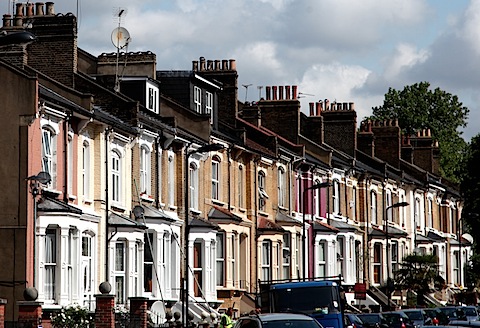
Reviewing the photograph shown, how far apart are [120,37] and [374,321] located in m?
16.0

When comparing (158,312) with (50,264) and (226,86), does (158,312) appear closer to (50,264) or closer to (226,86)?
(50,264)

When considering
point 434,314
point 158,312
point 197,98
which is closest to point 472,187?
point 197,98

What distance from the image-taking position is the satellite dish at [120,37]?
53625mm

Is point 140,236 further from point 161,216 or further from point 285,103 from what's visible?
point 285,103

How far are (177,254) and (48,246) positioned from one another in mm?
11282

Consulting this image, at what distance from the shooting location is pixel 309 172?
69.4 m

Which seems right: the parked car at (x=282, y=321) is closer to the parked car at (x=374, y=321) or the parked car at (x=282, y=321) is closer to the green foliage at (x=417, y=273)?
the parked car at (x=374, y=321)

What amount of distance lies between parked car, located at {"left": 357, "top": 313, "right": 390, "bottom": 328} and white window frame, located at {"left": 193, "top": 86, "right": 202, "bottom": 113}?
43.8ft

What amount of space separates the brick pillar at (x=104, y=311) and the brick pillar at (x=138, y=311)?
115 inches

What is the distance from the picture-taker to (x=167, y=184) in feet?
169

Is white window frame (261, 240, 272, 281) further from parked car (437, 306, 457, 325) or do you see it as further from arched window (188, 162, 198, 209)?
parked car (437, 306, 457, 325)

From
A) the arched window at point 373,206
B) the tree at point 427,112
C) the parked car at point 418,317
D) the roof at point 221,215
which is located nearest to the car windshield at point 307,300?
the parked car at point 418,317

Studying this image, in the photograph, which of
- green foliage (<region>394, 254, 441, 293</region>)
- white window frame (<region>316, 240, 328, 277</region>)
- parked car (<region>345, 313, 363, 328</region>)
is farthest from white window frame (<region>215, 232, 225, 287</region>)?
green foliage (<region>394, 254, 441, 293</region>)

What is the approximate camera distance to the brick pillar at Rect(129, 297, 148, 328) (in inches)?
1631
